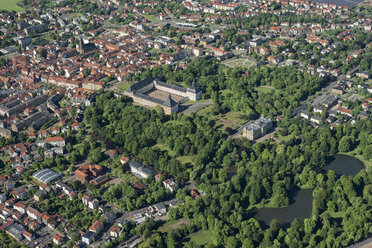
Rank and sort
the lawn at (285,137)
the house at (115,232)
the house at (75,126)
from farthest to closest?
the house at (75,126) < the lawn at (285,137) < the house at (115,232)

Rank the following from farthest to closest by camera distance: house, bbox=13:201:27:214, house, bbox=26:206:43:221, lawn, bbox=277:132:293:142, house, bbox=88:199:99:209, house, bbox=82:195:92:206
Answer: lawn, bbox=277:132:293:142, house, bbox=82:195:92:206, house, bbox=88:199:99:209, house, bbox=13:201:27:214, house, bbox=26:206:43:221

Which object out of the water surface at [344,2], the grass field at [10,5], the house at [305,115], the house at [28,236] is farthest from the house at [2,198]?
the water surface at [344,2]

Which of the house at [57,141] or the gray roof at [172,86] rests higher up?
the house at [57,141]

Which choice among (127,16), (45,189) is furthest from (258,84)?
(127,16)

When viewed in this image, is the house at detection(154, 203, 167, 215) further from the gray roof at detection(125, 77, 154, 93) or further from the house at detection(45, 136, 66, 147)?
the gray roof at detection(125, 77, 154, 93)

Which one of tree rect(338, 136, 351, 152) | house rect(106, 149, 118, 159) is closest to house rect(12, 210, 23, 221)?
house rect(106, 149, 118, 159)

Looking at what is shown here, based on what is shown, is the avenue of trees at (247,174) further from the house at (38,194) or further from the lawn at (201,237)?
the house at (38,194)

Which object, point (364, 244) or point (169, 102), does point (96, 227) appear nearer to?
point (364, 244)
